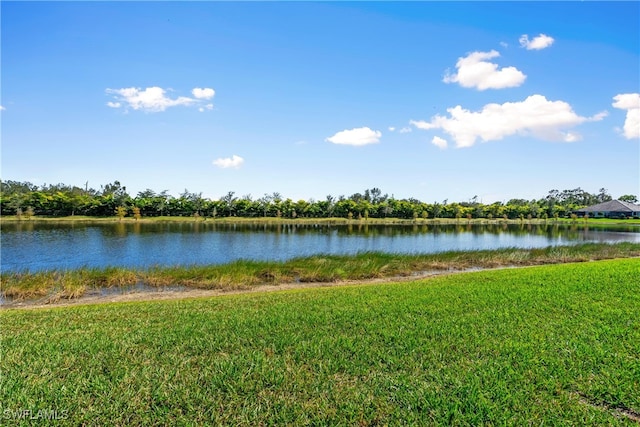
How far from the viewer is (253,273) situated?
1503 centimetres

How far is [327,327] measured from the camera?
6008 mm

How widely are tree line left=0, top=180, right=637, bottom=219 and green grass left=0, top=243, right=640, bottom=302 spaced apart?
199 feet

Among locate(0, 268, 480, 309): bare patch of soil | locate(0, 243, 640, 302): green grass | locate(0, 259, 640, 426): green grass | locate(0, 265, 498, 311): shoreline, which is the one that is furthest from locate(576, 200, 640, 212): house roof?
locate(0, 259, 640, 426): green grass

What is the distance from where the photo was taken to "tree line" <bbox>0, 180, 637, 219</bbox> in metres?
68.6

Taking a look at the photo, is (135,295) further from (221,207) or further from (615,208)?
(615,208)

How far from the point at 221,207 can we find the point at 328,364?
77741 mm

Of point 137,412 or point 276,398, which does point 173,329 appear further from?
point 276,398

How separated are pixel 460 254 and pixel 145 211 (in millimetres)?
70166

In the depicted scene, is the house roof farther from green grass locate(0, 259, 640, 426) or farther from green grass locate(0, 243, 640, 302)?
green grass locate(0, 259, 640, 426)

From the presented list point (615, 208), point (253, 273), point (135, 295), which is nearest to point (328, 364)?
point (135, 295)

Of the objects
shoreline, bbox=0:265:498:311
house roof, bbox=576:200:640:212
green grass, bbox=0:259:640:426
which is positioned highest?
house roof, bbox=576:200:640:212

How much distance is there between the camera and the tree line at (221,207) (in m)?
68.6

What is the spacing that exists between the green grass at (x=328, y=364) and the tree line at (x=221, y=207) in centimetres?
7104

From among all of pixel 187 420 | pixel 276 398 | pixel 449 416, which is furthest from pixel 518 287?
pixel 187 420
